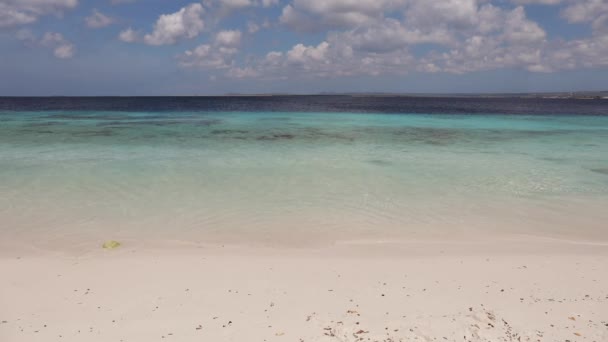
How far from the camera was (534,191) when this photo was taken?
10.9 meters

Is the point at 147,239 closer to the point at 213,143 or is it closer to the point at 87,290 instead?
the point at 87,290

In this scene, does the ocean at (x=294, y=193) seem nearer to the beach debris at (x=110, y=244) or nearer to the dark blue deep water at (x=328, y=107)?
the beach debris at (x=110, y=244)

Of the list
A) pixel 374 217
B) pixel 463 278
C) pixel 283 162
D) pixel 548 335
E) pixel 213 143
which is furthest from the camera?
pixel 213 143

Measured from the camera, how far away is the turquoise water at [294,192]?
799 cm

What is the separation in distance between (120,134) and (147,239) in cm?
1830

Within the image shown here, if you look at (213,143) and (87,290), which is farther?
(213,143)

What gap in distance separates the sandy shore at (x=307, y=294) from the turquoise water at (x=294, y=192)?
1.04 metres

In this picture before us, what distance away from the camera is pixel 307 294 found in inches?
203

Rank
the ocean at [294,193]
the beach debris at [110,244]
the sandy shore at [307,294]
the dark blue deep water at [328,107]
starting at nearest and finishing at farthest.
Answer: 1. the sandy shore at [307,294]
2. the beach debris at [110,244]
3. the ocean at [294,193]
4. the dark blue deep water at [328,107]

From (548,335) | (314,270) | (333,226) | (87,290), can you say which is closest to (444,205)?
(333,226)

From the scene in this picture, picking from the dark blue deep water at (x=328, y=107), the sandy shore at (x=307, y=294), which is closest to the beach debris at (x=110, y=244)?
the sandy shore at (x=307, y=294)

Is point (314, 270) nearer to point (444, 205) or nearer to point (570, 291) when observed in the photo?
point (570, 291)

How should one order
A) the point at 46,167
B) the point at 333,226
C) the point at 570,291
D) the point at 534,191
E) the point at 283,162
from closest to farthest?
the point at 570,291 → the point at 333,226 → the point at 534,191 → the point at 46,167 → the point at 283,162

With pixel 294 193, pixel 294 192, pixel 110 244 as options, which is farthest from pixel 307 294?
pixel 294 192
